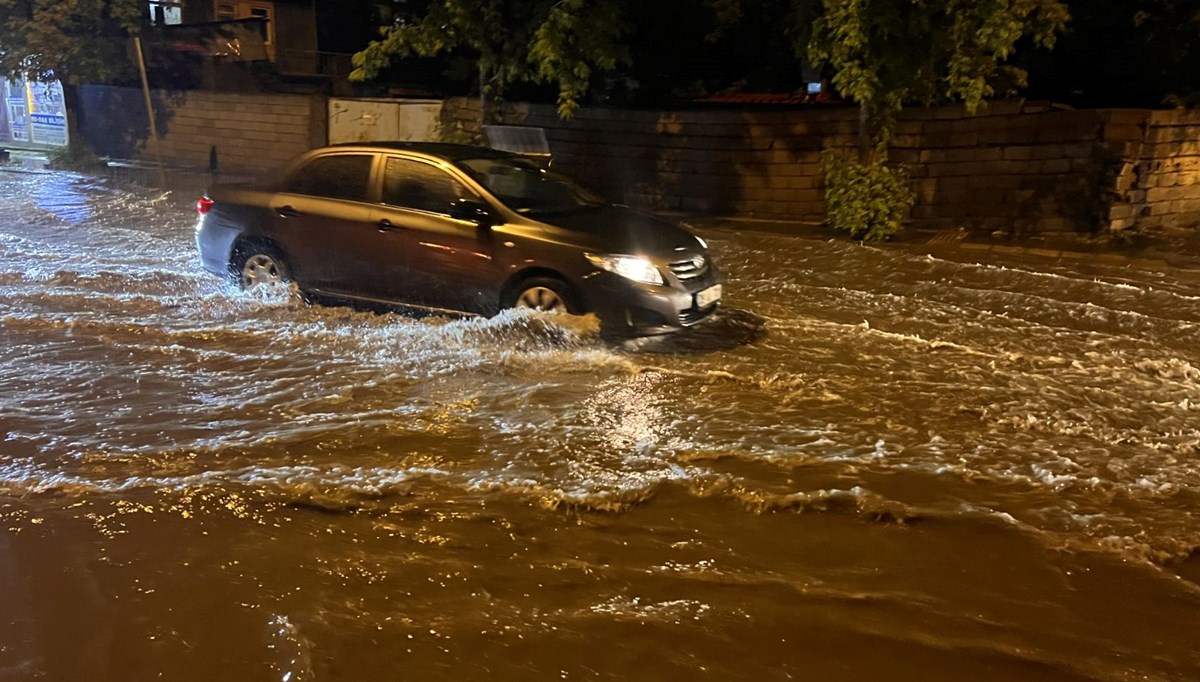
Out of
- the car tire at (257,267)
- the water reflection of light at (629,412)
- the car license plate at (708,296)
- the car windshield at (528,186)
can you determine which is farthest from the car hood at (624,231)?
the car tire at (257,267)

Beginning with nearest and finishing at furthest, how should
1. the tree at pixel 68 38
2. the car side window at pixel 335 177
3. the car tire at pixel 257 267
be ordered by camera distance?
the car side window at pixel 335 177 < the car tire at pixel 257 267 < the tree at pixel 68 38

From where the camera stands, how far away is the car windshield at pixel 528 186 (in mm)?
7457

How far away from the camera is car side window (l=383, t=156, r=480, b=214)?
7.50m

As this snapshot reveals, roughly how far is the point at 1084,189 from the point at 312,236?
29.3ft

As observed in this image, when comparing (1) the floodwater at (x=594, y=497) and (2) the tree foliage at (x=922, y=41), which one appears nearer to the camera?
(1) the floodwater at (x=594, y=497)

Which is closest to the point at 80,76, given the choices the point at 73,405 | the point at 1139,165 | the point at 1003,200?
the point at 73,405

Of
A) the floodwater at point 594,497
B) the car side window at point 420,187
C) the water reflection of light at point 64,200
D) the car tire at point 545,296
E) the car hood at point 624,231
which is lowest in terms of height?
the floodwater at point 594,497

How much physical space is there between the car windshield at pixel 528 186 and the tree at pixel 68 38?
15.4 meters

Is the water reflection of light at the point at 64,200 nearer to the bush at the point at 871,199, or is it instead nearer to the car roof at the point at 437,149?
the car roof at the point at 437,149

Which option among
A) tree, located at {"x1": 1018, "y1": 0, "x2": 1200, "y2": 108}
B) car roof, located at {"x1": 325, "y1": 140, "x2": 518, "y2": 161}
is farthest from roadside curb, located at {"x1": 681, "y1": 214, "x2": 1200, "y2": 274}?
car roof, located at {"x1": 325, "y1": 140, "x2": 518, "y2": 161}

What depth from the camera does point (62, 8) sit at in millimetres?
19594

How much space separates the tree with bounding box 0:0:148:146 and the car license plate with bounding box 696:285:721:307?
1720 cm

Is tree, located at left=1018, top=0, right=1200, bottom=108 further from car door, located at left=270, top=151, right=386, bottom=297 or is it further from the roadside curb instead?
car door, located at left=270, top=151, right=386, bottom=297

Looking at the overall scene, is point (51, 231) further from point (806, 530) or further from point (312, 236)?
point (806, 530)
